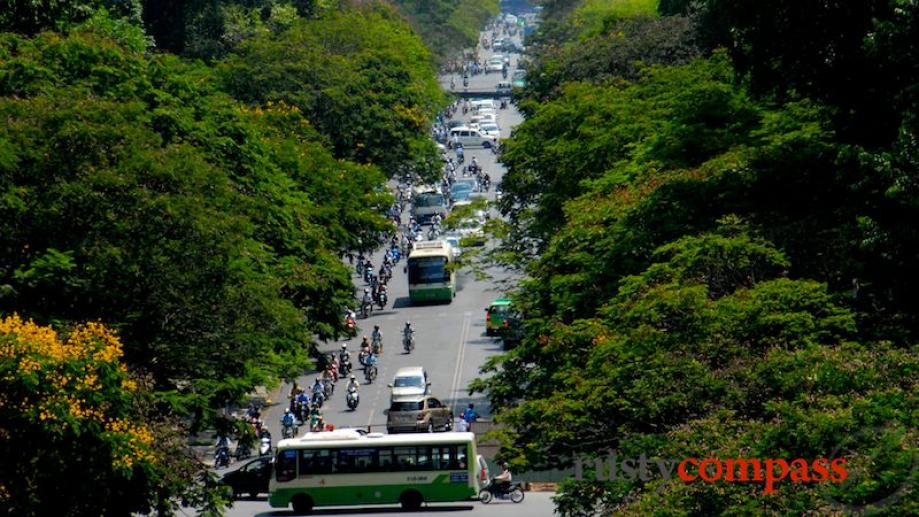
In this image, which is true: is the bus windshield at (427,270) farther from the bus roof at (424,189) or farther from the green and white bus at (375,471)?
the green and white bus at (375,471)

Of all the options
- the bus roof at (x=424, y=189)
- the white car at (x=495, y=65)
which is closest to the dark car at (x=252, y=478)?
the bus roof at (x=424, y=189)

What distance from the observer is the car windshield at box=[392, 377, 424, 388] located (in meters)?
60.5

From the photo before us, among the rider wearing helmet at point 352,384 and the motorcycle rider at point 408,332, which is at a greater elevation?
the motorcycle rider at point 408,332

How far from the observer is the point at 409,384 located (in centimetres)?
6059

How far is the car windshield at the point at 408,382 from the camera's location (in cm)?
6055

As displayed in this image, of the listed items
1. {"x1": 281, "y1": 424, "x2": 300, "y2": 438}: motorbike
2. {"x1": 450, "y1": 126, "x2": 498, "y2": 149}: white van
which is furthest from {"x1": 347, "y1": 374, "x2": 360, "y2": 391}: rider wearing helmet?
{"x1": 450, "y1": 126, "x2": 498, "y2": 149}: white van

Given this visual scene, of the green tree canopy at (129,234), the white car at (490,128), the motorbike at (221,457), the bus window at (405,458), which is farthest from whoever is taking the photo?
the white car at (490,128)

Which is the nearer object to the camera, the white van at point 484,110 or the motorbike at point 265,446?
the motorbike at point 265,446

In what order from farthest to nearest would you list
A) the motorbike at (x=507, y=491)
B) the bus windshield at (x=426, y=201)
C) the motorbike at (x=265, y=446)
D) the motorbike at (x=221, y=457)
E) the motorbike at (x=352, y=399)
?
the bus windshield at (x=426, y=201) → the motorbike at (x=352, y=399) → the motorbike at (x=265, y=446) → the motorbike at (x=221, y=457) → the motorbike at (x=507, y=491)

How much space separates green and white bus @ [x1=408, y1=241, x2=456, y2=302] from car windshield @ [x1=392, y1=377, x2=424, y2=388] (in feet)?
49.1

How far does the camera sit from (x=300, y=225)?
5672 centimetres

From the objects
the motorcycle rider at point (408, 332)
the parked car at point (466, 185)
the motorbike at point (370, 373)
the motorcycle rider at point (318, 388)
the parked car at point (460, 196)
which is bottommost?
the motorcycle rider at point (318, 388)

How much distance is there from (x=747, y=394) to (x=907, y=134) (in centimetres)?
573

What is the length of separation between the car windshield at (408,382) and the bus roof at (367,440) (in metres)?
11.5
